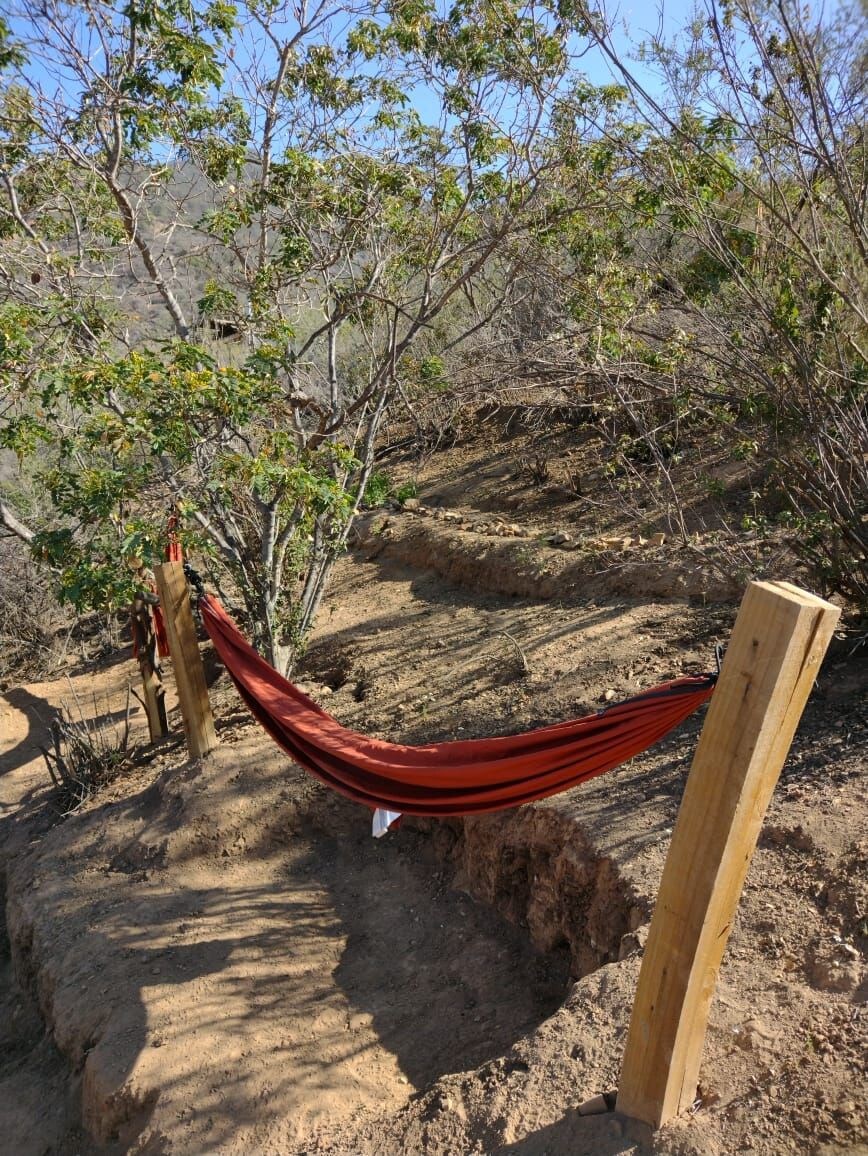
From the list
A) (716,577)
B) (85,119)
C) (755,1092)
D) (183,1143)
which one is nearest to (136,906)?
(183,1143)

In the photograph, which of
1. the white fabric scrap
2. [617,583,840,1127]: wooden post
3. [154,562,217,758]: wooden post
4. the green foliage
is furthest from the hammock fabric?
the green foliage

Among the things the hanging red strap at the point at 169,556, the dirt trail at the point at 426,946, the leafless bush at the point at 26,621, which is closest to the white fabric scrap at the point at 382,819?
the dirt trail at the point at 426,946

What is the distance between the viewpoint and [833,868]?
2383 millimetres

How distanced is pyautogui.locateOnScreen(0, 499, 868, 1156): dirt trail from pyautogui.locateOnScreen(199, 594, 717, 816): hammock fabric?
1.96 ft

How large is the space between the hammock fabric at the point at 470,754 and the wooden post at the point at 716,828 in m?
0.36

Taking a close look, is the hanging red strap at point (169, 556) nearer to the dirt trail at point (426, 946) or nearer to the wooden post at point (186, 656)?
the wooden post at point (186, 656)

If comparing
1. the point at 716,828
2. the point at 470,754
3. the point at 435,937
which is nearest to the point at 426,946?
the point at 435,937

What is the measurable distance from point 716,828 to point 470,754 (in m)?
0.96

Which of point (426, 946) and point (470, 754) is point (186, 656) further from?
point (470, 754)

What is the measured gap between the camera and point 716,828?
59.6 inches

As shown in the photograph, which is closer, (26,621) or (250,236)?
(250,236)

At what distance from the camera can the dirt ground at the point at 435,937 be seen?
2023 mm

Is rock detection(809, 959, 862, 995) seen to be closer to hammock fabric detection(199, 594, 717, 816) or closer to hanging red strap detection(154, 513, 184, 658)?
hammock fabric detection(199, 594, 717, 816)

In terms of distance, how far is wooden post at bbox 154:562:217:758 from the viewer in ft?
13.1
